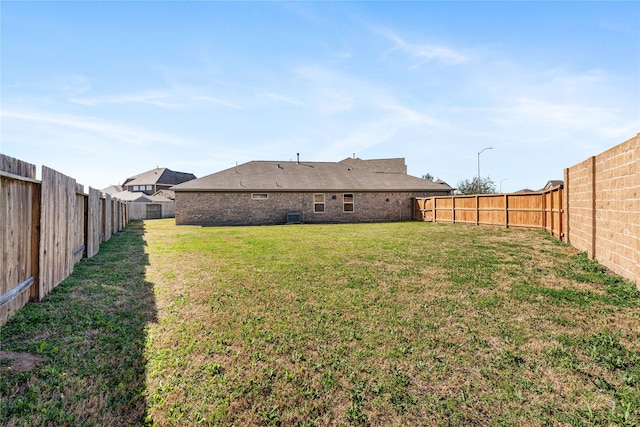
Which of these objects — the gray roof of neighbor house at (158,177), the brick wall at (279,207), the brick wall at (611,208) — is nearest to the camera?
the brick wall at (611,208)

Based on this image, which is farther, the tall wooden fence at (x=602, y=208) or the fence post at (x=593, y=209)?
the fence post at (x=593, y=209)

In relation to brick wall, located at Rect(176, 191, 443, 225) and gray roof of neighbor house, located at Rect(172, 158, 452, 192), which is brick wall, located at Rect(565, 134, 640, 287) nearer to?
brick wall, located at Rect(176, 191, 443, 225)

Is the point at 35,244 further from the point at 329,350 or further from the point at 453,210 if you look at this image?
the point at 453,210

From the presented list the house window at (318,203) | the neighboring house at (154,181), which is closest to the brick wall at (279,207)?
the house window at (318,203)

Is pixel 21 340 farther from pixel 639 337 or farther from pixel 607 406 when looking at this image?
pixel 639 337

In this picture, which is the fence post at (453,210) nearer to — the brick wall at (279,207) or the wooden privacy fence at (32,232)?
the brick wall at (279,207)

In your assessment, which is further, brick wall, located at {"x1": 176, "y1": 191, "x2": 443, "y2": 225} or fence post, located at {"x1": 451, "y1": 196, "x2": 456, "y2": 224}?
brick wall, located at {"x1": 176, "y1": 191, "x2": 443, "y2": 225}

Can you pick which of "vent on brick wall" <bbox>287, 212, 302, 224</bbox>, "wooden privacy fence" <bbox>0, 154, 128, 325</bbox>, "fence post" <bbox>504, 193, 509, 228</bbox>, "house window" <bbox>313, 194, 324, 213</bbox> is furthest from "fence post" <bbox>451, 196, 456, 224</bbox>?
"wooden privacy fence" <bbox>0, 154, 128, 325</bbox>

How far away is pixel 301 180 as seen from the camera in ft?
78.3

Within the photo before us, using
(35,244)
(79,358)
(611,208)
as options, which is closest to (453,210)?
(611,208)

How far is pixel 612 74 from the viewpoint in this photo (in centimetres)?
898

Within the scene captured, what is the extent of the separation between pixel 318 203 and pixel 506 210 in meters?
12.7

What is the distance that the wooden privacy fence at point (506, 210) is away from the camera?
1025 cm

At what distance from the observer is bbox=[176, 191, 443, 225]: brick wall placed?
21.7m
